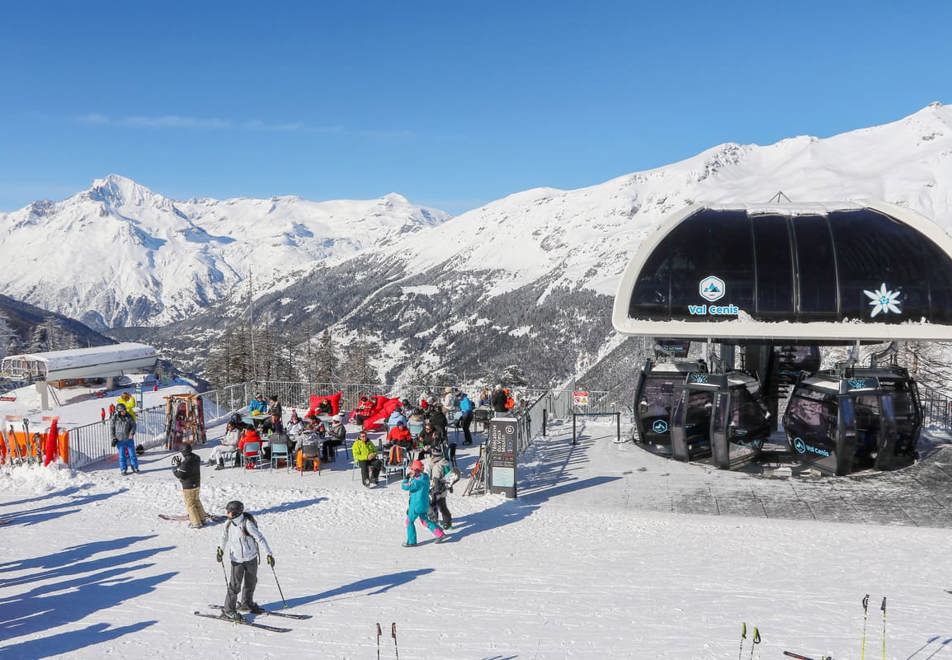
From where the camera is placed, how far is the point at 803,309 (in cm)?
1647

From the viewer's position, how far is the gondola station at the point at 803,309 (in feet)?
53.2

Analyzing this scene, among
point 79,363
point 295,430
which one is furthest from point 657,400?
point 79,363

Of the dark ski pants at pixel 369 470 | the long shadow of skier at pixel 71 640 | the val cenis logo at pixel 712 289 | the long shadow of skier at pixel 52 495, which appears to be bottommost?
the long shadow of skier at pixel 71 640

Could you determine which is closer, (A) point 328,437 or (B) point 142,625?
(B) point 142,625

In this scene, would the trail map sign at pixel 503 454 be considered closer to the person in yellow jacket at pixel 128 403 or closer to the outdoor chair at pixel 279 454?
the outdoor chair at pixel 279 454

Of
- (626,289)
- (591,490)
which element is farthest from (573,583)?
(626,289)

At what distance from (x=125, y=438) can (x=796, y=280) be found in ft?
52.9

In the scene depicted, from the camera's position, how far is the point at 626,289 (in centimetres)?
1731

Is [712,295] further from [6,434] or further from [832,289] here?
[6,434]

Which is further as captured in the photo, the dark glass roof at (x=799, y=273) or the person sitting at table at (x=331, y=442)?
the person sitting at table at (x=331, y=442)

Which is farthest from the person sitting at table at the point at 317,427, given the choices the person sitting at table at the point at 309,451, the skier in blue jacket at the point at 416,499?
the skier in blue jacket at the point at 416,499

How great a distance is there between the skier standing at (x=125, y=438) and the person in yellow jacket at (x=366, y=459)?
5660 mm

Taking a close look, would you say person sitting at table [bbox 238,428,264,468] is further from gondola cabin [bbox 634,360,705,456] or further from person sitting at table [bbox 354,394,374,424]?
gondola cabin [bbox 634,360,705,456]

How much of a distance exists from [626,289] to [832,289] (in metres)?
4.60
